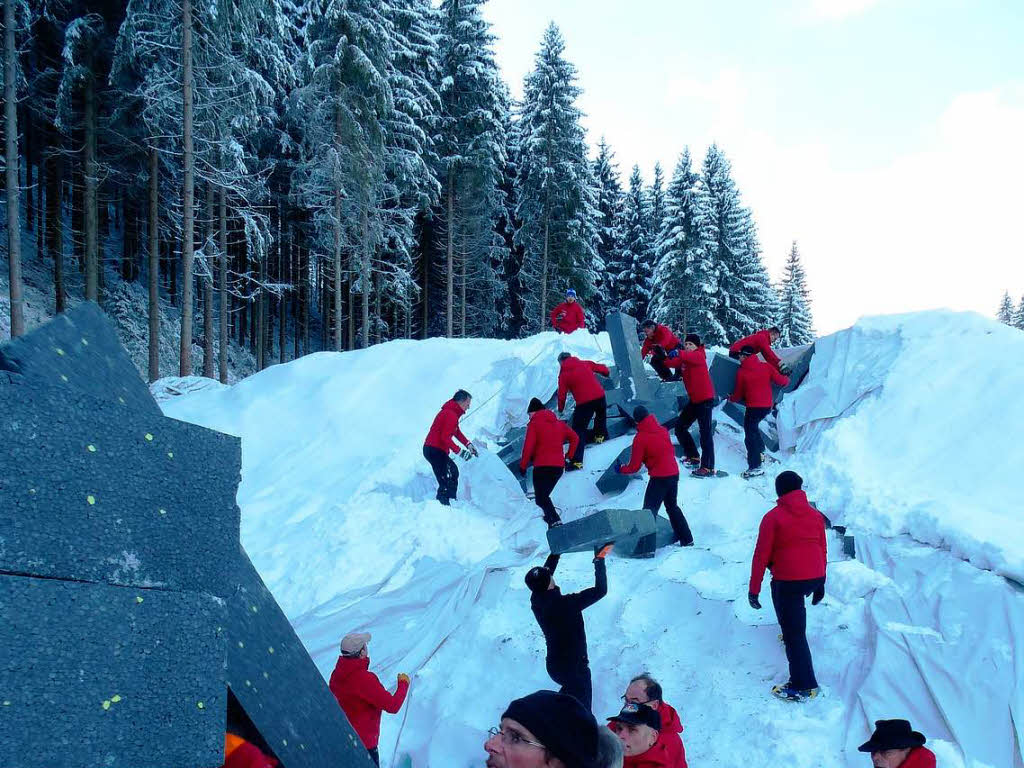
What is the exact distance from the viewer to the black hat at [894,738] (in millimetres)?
3303

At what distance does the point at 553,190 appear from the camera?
93.0ft

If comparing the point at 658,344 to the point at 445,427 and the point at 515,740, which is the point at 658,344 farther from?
the point at 515,740

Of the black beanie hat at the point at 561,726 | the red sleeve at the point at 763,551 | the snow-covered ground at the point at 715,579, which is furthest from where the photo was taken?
the red sleeve at the point at 763,551

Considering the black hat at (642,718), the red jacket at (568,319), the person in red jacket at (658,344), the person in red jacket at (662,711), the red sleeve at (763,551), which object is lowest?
the person in red jacket at (662,711)

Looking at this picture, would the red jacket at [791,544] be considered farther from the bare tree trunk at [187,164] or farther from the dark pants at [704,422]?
the bare tree trunk at [187,164]

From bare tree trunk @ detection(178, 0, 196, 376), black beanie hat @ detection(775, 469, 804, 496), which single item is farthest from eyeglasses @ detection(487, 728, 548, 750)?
bare tree trunk @ detection(178, 0, 196, 376)

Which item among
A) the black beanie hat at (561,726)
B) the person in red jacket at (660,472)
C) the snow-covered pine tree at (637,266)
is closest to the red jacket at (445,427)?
the person in red jacket at (660,472)

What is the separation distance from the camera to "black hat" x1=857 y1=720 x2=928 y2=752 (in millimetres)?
3303

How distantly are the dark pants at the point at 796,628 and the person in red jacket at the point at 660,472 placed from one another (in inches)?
82.1

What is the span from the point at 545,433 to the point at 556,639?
10.8 feet

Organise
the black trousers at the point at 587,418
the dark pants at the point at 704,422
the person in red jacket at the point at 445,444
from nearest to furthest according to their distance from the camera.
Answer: the dark pants at the point at 704,422 → the person in red jacket at the point at 445,444 → the black trousers at the point at 587,418

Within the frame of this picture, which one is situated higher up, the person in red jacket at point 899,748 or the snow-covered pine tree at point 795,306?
the snow-covered pine tree at point 795,306

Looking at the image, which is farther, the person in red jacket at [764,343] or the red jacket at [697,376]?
the person in red jacket at [764,343]

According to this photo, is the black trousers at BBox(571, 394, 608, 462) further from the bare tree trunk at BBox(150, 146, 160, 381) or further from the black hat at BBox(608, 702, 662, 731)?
the bare tree trunk at BBox(150, 146, 160, 381)
